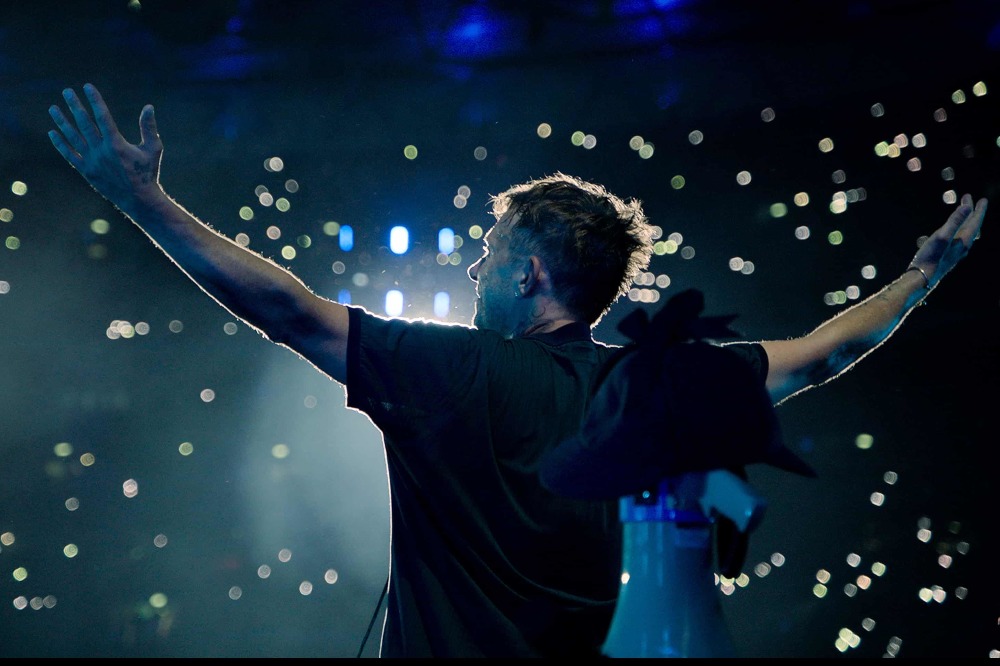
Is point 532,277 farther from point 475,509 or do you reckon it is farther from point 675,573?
point 675,573

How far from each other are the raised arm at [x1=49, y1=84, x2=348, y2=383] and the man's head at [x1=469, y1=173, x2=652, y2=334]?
1.32 ft

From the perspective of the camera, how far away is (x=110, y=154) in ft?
2.91

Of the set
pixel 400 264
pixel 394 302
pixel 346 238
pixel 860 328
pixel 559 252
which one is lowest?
pixel 860 328

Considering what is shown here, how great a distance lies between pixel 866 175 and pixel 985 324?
2.05ft

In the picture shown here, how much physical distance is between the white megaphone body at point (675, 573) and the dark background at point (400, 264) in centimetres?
237

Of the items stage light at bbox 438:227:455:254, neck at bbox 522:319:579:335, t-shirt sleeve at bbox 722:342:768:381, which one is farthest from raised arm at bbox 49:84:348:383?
stage light at bbox 438:227:455:254

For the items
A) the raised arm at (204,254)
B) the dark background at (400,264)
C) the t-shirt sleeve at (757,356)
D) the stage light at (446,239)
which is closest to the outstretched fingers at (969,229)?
the t-shirt sleeve at (757,356)

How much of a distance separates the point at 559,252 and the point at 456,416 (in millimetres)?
395

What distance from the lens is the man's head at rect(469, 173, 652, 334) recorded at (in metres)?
1.25

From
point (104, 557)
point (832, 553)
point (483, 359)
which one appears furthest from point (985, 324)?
point (104, 557)

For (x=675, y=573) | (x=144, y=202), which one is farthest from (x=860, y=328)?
(x=144, y=202)

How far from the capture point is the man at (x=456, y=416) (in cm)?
87

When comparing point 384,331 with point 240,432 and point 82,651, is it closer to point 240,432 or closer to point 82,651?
point 240,432

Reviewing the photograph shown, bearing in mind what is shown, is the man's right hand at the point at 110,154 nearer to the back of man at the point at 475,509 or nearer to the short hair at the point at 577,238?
the back of man at the point at 475,509
